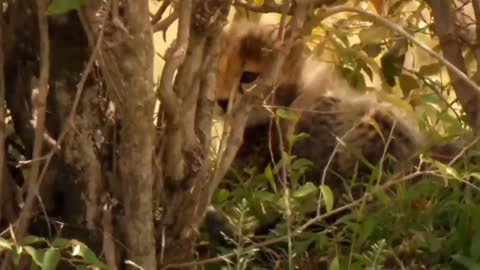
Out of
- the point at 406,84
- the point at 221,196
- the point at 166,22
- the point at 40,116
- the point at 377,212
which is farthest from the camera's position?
the point at 406,84

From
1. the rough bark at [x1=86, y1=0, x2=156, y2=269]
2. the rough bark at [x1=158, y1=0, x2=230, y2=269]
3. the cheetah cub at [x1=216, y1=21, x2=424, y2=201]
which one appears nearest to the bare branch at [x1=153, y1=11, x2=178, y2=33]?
the rough bark at [x1=158, y1=0, x2=230, y2=269]

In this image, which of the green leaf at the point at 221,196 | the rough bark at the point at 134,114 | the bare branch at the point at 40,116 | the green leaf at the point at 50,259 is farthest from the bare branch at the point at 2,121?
the green leaf at the point at 221,196

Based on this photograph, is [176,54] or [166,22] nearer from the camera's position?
[176,54]

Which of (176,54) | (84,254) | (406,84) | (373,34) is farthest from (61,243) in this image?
(406,84)

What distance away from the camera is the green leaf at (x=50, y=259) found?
163 centimetres

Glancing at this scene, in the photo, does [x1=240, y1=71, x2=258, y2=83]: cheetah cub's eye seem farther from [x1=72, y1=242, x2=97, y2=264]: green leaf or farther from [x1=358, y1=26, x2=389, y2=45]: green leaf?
[x1=72, y1=242, x2=97, y2=264]: green leaf

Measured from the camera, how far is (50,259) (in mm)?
1637

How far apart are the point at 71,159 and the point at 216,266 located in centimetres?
38

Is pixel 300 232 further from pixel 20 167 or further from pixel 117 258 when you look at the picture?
pixel 20 167

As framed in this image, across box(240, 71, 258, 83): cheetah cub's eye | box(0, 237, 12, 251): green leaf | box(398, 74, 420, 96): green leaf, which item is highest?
box(0, 237, 12, 251): green leaf

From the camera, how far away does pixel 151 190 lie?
6.08 ft

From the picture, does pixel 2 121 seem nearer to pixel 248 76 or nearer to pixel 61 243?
pixel 61 243

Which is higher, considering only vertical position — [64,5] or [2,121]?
[64,5]

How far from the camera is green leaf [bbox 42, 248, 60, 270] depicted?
5.35 ft
